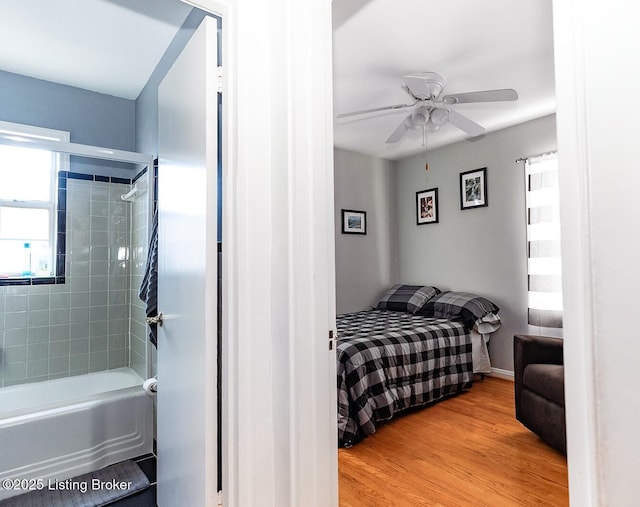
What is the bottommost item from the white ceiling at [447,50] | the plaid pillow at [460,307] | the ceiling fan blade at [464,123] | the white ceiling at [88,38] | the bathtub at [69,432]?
the bathtub at [69,432]

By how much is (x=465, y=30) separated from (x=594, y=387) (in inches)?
88.7

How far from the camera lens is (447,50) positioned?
93.7 inches

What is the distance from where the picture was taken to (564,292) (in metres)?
0.59

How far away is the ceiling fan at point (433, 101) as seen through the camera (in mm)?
2346

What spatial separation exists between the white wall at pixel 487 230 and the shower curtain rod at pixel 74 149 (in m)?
3.18

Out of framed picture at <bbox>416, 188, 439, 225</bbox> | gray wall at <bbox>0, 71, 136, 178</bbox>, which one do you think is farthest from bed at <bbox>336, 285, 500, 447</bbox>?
gray wall at <bbox>0, 71, 136, 178</bbox>

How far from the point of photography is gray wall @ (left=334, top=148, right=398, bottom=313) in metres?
4.43

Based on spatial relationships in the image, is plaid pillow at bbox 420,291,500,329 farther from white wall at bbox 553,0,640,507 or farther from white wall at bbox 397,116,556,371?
white wall at bbox 553,0,640,507

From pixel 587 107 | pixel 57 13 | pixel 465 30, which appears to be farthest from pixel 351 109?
pixel 587 107

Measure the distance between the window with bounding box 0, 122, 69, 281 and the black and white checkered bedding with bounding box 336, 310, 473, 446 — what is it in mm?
2279

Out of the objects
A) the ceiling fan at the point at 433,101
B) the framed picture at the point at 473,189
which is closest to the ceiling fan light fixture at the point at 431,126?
the ceiling fan at the point at 433,101

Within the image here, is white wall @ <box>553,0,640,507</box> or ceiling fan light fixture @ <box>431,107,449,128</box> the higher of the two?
ceiling fan light fixture @ <box>431,107,449,128</box>

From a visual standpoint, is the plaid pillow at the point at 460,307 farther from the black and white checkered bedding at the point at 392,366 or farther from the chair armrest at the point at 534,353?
the chair armrest at the point at 534,353

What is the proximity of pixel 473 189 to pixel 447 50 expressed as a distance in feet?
6.46
